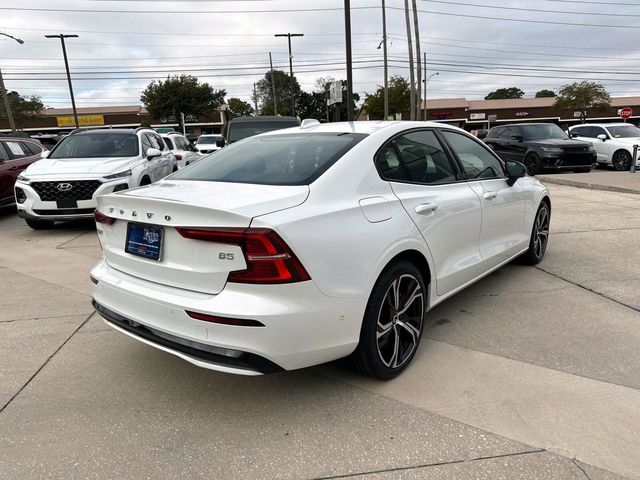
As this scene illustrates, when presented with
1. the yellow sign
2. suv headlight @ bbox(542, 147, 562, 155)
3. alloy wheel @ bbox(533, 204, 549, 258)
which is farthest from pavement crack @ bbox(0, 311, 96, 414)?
the yellow sign

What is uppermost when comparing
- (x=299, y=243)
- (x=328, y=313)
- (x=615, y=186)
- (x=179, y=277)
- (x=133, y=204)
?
(x=133, y=204)

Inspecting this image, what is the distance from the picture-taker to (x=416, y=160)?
11.6 ft

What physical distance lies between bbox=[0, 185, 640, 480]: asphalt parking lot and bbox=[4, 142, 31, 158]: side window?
6.84 meters

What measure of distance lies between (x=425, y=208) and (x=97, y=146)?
7.41 metres

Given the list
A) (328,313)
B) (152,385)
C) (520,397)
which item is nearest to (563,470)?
(520,397)

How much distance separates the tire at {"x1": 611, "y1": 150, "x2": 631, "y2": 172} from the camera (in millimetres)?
15852

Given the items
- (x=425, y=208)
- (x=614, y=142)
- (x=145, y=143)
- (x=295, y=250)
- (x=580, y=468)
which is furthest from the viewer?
(x=614, y=142)

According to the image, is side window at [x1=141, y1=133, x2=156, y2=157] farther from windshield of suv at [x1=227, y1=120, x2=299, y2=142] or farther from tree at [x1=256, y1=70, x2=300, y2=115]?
tree at [x1=256, y1=70, x2=300, y2=115]

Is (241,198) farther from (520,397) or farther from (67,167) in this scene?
(67,167)

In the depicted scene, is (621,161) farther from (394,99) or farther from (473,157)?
(394,99)

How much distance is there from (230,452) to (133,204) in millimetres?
1451

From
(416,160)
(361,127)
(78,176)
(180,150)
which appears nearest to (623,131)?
(180,150)

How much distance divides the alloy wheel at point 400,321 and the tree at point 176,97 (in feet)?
194

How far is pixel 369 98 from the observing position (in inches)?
2274
